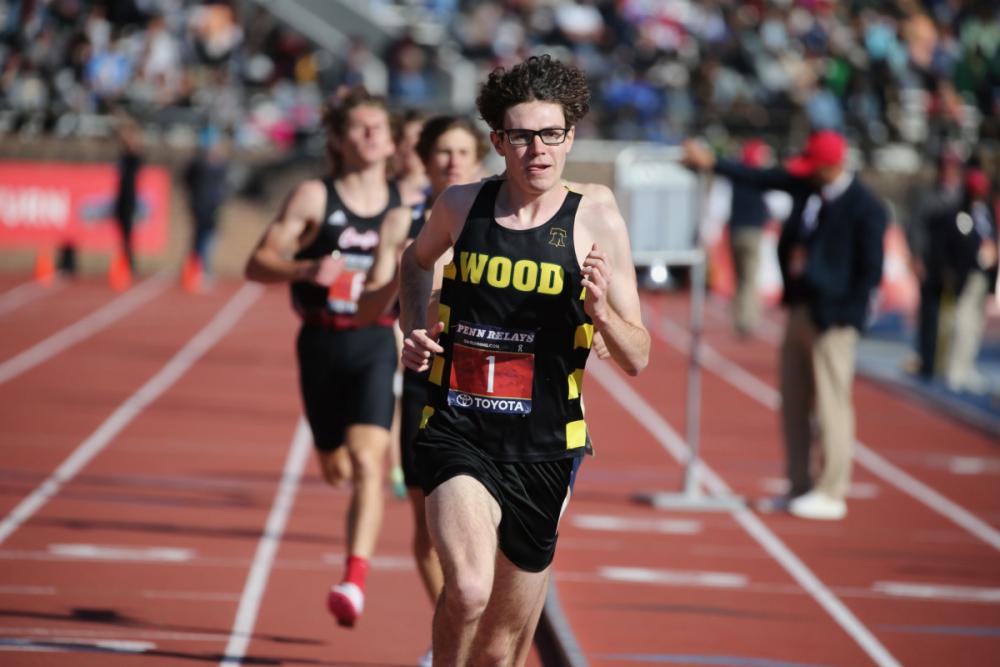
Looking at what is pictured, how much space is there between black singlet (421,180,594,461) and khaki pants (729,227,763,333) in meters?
15.7

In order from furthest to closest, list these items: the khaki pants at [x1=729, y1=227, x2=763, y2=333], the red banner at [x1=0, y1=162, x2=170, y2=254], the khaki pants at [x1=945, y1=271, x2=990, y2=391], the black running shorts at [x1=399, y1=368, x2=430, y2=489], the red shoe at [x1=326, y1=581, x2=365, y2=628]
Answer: the red banner at [x1=0, y1=162, x2=170, y2=254] < the khaki pants at [x1=729, y1=227, x2=763, y2=333] < the khaki pants at [x1=945, y1=271, x2=990, y2=391] < the red shoe at [x1=326, y1=581, x2=365, y2=628] < the black running shorts at [x1=399, y1=368, x2=430, y2=489]

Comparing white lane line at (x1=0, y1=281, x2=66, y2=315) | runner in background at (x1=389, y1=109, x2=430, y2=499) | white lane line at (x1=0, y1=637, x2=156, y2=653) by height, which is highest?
runner in background at (x1=389, y1=109, x2=430, y2=499)

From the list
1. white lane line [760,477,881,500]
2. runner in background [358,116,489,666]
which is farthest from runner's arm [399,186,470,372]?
white lane line [760,477,881,500]

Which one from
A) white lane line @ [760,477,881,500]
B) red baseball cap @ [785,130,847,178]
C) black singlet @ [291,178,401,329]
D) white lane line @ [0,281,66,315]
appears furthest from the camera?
white lane line @ [0,281,66,315]

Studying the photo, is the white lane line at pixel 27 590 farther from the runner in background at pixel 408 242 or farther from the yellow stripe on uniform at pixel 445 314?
the yellow stripe on uniform at pixel 445 314

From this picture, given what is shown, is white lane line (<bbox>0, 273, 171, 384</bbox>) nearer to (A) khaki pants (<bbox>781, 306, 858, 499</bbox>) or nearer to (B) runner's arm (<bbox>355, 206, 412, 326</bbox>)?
(A) khaki pants (<bbox>781, 306, 858, 499</bbox>)

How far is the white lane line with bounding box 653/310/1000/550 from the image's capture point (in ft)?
35.2

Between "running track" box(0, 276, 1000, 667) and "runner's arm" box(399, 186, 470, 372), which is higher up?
"runner's arm" box(399, 186, 470, 372)

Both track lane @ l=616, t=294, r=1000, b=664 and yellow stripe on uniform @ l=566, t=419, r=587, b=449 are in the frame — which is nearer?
yellow stripe on uniform @ l=566, t=419, r=587, b=449

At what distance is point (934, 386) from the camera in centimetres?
1664

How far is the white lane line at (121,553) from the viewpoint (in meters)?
8.71

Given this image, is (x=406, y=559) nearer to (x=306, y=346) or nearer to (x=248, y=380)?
(x=306, y=346)

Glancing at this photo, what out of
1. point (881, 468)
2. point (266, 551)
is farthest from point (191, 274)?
point (266, 551)

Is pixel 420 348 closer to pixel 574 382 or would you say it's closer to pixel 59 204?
pixel 574 382
